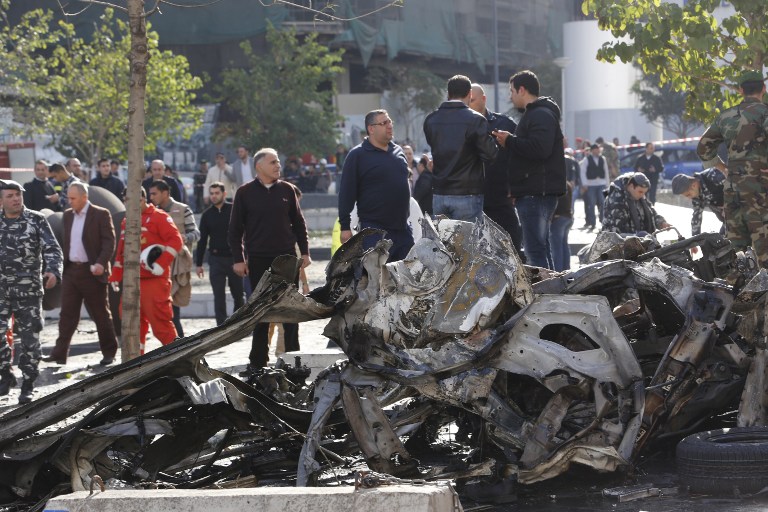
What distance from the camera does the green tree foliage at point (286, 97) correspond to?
135 feet

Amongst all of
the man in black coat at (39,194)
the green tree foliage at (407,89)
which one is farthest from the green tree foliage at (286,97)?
the man in black coat at (39,194)

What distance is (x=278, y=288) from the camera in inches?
244

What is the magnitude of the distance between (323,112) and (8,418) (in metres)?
36.2

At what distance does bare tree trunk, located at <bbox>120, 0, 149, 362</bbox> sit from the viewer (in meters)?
9.23

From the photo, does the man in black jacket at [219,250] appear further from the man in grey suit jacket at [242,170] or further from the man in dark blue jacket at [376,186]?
the man in grey suit jacket at [242,170]

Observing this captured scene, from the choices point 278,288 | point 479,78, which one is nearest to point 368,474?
point 278,288

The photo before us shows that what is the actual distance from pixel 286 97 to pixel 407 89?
1245 cm

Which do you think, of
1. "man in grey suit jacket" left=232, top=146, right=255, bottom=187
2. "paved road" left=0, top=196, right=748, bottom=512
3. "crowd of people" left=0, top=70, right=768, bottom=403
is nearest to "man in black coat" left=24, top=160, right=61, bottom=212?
"paved road" left=0, top=196, right=748, bottom=512

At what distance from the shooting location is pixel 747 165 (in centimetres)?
1027

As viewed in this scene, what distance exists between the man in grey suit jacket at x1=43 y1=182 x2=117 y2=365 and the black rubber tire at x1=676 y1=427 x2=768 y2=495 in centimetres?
749

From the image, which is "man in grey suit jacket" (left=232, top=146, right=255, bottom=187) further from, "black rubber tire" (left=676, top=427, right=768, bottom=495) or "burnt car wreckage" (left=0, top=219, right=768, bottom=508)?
"black rubber tire" (left=676, top=427, right=768, bottom=495)

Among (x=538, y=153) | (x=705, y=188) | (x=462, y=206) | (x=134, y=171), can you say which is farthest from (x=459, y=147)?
(x=705, y=188)

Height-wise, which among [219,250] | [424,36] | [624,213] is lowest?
[219,250]

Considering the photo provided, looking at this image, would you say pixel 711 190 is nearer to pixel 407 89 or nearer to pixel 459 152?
pixel 459 152
